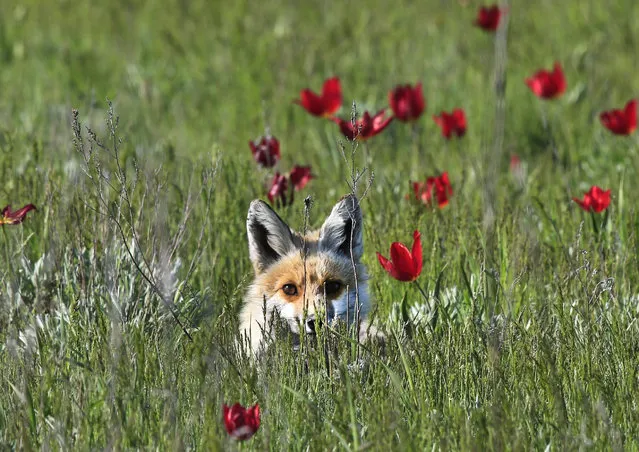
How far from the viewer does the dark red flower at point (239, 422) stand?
8.61 ft

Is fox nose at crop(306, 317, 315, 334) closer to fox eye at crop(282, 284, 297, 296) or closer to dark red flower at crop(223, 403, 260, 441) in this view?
fox eye at crop(282, 284, 297, 296)

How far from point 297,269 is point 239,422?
1.63 metres

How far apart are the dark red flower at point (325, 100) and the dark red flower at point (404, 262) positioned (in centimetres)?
234

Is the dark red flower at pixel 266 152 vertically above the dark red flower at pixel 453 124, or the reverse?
the dark red flower at pixel 453 124

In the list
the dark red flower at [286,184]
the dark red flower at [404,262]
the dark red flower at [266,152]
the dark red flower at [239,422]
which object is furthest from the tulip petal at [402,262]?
the dark red flower at [266,152]

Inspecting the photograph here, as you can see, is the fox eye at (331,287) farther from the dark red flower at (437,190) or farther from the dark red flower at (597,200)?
the dark red flower at (597,200)

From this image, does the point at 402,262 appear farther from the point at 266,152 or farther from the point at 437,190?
the point at 266,152

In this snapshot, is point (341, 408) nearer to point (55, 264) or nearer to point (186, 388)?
point (186, 388)

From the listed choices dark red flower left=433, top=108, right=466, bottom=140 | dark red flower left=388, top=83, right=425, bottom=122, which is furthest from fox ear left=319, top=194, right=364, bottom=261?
dark red flower left=433, top=108, right=466, bottom=140

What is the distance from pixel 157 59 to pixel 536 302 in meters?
5.50

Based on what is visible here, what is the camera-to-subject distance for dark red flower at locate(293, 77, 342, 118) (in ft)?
18.8

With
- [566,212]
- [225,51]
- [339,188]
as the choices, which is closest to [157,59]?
[225,51]

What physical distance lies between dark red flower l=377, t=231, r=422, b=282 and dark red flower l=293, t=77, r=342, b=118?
2338 millimetres

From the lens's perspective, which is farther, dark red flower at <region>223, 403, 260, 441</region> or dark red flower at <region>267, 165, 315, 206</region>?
dark red flower at <region>267, 165, 315, 206</region>
